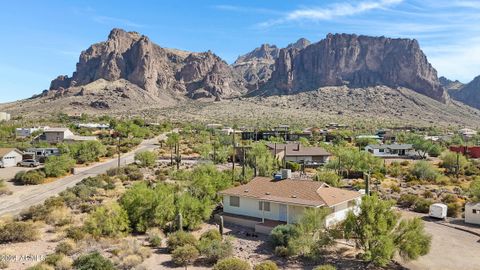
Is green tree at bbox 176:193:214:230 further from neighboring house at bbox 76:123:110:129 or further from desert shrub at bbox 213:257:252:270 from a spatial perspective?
neighboring house at bbox 76:123:110:129

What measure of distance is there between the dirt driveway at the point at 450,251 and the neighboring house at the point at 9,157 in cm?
5864

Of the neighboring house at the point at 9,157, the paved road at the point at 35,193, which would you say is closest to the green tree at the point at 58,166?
the paved road at the point at 35,193

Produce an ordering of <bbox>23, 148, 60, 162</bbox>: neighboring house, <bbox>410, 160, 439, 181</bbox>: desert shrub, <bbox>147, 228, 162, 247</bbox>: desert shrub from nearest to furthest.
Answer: <bbox>147, 228, 162, 247</bbox>: desert shrub, <bbox>410, 160, 439, 181</bbox>: desert shrub, <bbox>23, 148, 60, 162</bbox>: neighboring house

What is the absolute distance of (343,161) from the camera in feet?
187

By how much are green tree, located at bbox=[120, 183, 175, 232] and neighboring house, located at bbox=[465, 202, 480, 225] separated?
2225 cm

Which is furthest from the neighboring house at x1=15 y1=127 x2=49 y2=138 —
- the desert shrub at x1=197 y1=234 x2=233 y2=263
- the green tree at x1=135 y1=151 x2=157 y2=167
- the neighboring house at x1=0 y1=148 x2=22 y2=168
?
the desert shrub at x1=197 y1=234 x2=233 y2=263

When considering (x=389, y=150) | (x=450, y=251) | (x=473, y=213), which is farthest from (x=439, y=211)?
(x=389, y=150)

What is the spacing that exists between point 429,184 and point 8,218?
4558 cm

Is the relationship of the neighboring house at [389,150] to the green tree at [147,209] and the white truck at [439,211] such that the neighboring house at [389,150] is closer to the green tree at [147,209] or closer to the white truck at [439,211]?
the white truck at [439,211]

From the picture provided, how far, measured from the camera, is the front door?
94.5ft

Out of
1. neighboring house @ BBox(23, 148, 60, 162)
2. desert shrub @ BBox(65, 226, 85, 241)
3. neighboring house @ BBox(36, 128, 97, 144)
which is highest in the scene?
neighboring house @ BBox(36, 128, 97, 144)

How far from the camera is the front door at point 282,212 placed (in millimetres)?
28812

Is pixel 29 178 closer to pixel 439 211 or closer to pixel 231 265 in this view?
pixel 231 265

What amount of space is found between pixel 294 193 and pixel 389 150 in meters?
Result: 58.9
